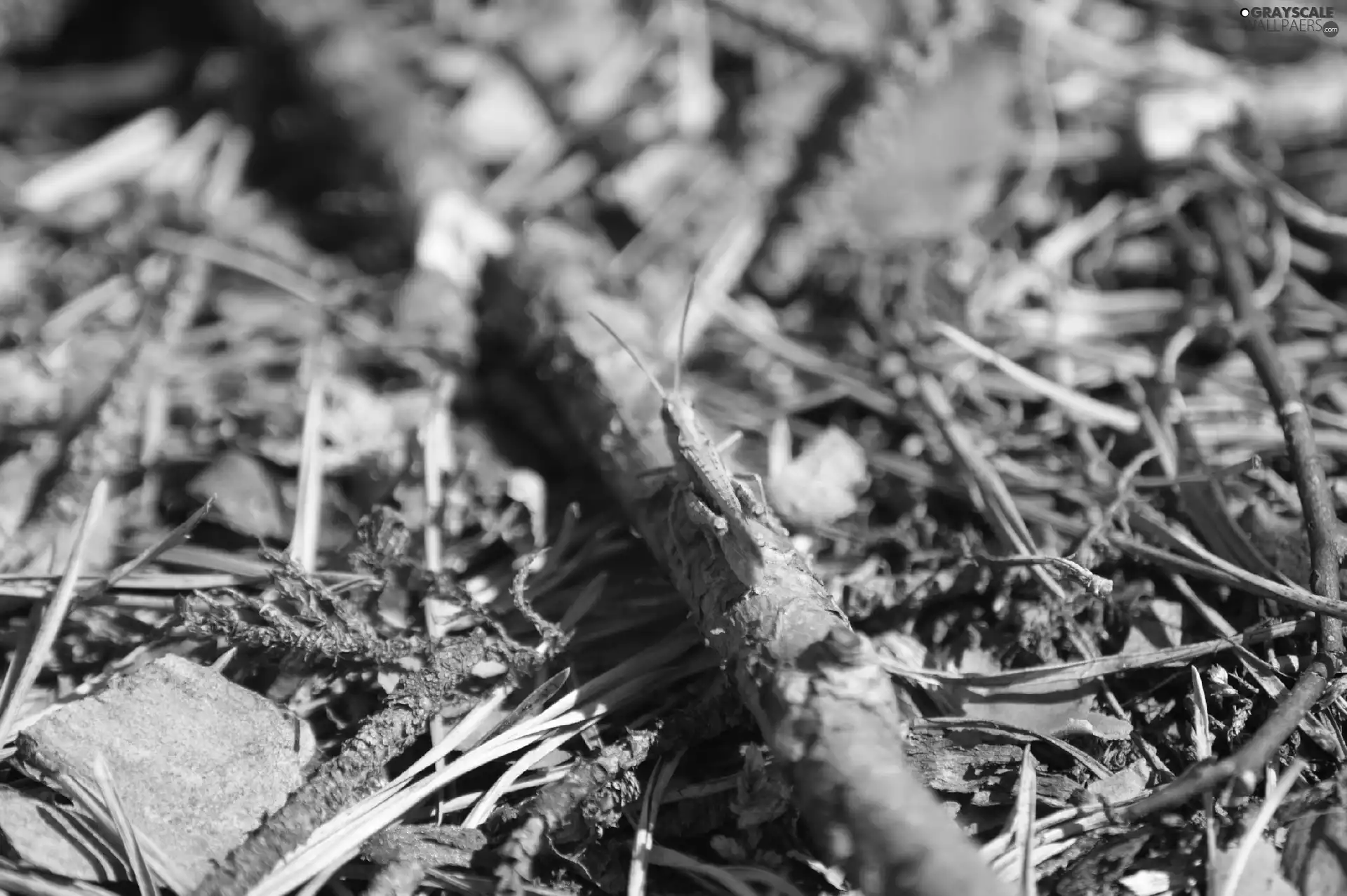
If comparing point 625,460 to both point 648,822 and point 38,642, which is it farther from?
point 38,642

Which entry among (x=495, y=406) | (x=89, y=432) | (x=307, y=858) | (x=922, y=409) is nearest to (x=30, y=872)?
(x=307, y=858)

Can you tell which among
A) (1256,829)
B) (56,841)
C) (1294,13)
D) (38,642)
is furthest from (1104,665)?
(1294,13)

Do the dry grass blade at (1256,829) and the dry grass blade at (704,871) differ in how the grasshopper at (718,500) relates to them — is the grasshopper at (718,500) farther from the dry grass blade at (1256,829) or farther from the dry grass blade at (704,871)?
the dry grass blade at (1256,829)

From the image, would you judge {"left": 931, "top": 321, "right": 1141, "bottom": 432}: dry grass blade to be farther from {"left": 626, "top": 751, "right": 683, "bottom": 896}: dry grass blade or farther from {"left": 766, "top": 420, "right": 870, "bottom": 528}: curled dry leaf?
{"left": 626, "top": 751, "right": 683, "bottom": 896}: dry grass blade

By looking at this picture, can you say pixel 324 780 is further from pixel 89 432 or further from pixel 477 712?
pixel 89 432

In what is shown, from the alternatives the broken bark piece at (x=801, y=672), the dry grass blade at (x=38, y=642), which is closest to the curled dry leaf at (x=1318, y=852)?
the broken bark piece at (x=801, y=672)

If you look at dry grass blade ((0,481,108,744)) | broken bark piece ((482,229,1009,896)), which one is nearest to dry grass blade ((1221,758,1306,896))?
broken bark piece ((482,229,1009,896))
